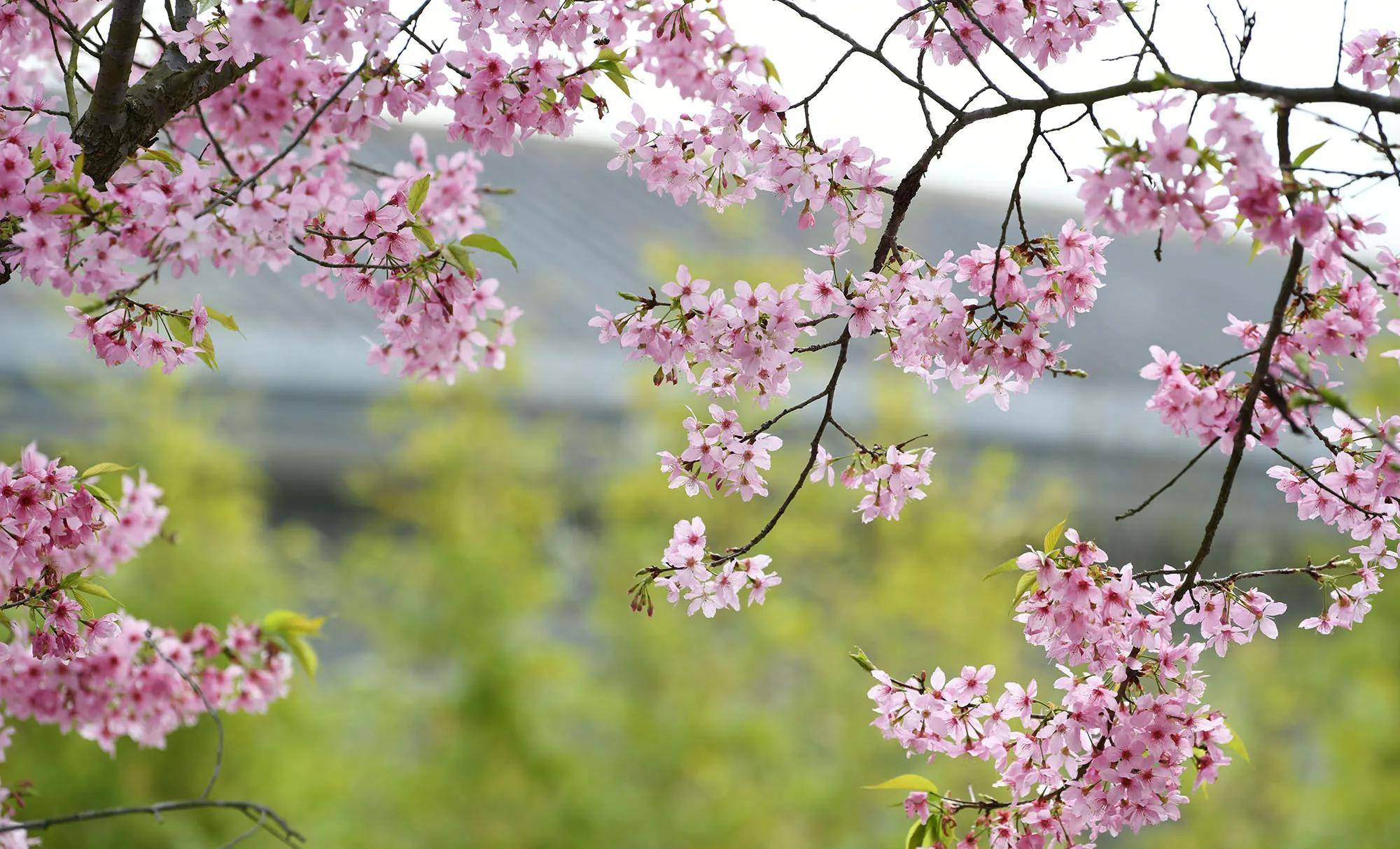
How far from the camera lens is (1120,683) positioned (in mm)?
1070

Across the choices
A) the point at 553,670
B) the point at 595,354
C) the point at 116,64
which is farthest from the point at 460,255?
the point at 595,354

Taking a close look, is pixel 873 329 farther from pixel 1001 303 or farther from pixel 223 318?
pixel 223 318

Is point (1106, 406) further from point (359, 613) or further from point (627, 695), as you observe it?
point (359, 613)

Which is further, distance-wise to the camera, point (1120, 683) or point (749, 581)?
point (749, 581)

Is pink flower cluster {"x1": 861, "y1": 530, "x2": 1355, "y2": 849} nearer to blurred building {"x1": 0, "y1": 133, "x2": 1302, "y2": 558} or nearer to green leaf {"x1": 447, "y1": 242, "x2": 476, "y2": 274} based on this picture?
green leaf {"x1": 447, "y1": 242, "x2": 476, "y2": 274}

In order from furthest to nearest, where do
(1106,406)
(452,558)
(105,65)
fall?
(1106,406) < (452,558) < (105,65)

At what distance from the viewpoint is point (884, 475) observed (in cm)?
120

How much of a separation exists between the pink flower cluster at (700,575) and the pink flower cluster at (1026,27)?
0.57 meters

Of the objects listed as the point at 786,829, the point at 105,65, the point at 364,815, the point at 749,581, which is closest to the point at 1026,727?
the point at 749,581

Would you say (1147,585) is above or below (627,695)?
below

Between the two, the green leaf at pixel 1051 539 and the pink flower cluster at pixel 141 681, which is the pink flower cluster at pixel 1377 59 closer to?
the green leaf at pixel 1051 539

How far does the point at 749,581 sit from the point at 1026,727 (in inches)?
12.3

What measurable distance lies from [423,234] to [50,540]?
20.7 inches

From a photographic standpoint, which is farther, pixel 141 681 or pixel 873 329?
pixel 141 681
